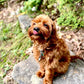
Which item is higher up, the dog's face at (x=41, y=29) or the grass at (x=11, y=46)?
the dog's face at (x=41, y=29)

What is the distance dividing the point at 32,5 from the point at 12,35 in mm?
1388

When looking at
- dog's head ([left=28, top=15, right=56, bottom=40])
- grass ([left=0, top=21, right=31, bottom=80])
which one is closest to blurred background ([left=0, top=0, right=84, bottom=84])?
grass ([left=0, top=21, right=31, bottom=80])

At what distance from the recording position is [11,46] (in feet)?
15.3

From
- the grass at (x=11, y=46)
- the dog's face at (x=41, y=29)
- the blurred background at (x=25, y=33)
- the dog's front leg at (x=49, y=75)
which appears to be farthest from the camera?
the grass at (x=11, y=46)

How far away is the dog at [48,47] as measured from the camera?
2.22 meters

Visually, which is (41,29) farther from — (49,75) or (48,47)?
(49,75)

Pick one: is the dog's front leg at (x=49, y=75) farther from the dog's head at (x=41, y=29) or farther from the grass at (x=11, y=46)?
the grass at (x=11, y=46)

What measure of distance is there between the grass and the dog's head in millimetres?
1981

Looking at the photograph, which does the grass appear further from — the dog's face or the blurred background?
the dog's face

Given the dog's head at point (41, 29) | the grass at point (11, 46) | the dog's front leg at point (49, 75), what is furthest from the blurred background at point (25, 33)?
the dog's head at point (41, 29)

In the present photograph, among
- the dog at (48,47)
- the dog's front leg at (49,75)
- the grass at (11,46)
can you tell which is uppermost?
the dog at (48,47)

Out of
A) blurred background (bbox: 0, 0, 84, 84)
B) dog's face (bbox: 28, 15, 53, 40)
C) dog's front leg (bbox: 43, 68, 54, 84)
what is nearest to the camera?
dog's face (bbox: 28, 15, 53, 40)

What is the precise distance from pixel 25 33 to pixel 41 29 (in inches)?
109

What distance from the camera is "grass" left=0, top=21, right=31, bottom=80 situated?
413 cm
